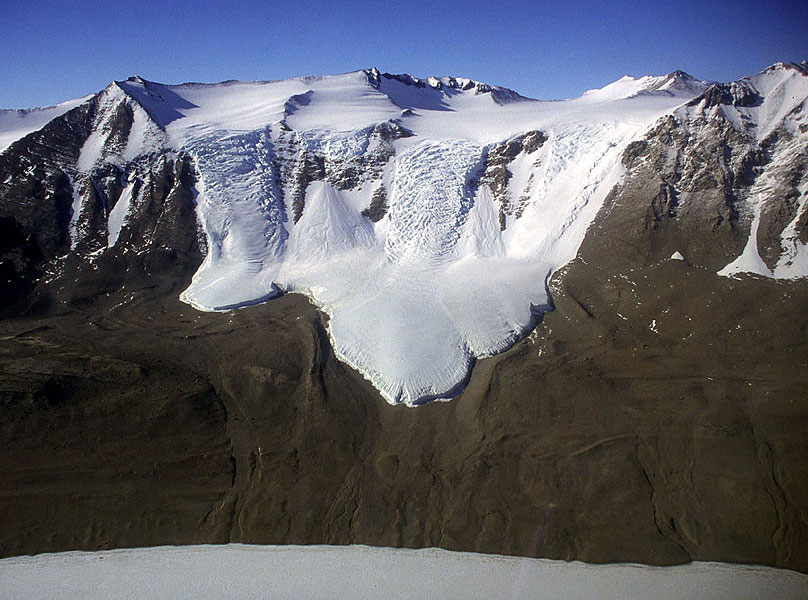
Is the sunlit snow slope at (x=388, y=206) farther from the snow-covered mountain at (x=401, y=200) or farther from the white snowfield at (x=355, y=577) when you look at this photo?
the white snowfield at (x=355, y=577)

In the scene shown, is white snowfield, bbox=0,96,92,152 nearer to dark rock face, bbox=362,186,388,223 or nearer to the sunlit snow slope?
the sunlit snow slope

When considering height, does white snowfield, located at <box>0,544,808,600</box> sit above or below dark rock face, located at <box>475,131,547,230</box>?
below

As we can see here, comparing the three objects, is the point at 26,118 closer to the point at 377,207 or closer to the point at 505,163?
the point at 377,207

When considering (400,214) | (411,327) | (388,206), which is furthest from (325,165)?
(411,327)

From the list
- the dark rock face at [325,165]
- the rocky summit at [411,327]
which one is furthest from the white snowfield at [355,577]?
the dark rock face at [325,165]

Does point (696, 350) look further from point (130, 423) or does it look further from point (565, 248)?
point (130, 423)

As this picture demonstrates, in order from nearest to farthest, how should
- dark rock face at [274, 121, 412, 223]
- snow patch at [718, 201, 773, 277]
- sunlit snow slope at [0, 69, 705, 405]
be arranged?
1. snow patch at [718, 201, 773, 277]
2. sunlit snow slope at [0, 69, 705, 405]
3. dark rock face at [274, 121, 412, 223]

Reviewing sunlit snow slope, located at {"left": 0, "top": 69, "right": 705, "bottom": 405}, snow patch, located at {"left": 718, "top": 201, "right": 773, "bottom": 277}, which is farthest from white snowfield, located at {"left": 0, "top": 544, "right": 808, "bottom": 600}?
snow patch, located at {"left": 718, "top": 201, "right": 773, "bottom": 277}
